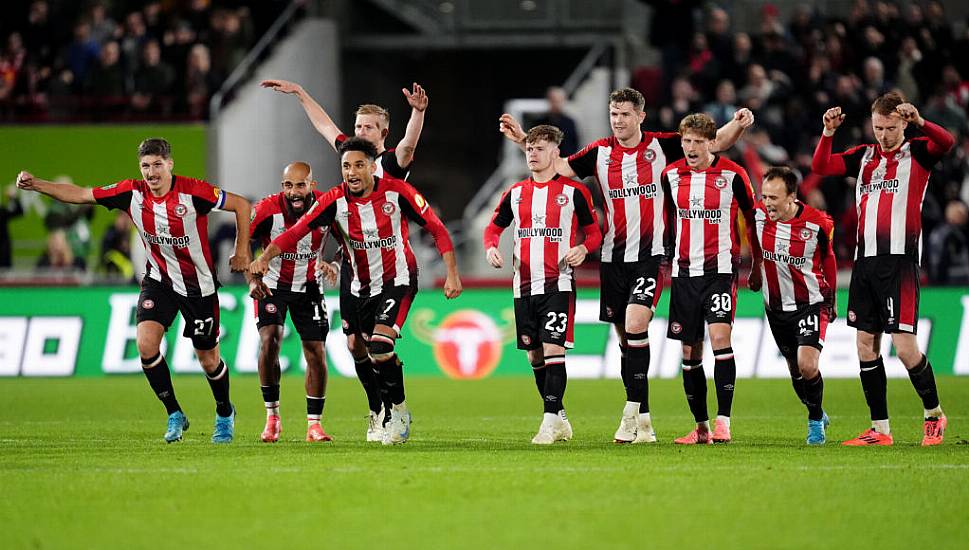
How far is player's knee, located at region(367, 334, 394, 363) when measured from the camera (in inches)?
388

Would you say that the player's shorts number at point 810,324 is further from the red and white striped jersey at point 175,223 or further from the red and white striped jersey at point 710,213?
the red and white striped jersey at point 175,223

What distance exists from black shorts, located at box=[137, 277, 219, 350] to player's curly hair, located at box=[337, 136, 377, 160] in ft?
4.67

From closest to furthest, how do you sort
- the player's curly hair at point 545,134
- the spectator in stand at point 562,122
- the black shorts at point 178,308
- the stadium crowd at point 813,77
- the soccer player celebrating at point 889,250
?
the soccer player celebrating at point 889,250 < the player's curly hair at point 545,134 < the black shorts at point 178,308 < the stadium crowd at point 813,77 < the spectator in stand at point 562,122

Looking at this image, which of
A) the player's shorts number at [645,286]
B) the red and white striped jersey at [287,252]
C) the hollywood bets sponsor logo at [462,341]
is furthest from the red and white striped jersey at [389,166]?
the hollywood bets sponsor logo at [462,341]

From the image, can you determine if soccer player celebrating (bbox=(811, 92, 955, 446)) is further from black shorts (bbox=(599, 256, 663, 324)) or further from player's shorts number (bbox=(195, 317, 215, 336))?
player's shorts number (bbox=(195, 317, 215, 336))

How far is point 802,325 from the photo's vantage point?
1030cm

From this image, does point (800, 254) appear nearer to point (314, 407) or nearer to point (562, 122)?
point (314, 407)

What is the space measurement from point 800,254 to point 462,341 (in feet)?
26.3

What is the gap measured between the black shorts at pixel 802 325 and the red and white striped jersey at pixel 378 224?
2.51 m

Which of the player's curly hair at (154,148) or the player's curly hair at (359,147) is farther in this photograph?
the player's curly hair at (154,148)

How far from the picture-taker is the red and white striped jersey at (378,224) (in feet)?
33.0

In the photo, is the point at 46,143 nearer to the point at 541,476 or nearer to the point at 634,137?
the point at 634,137

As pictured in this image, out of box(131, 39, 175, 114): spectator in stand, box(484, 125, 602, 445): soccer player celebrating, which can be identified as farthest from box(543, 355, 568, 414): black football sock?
box(131, 39, 175, 114): spectator in stand

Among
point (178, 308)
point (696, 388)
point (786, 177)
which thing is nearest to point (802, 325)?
point (696, 388)
